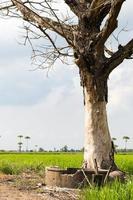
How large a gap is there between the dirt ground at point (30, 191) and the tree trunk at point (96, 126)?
3.87ft

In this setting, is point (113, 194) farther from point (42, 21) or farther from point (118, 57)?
point (42, 21)

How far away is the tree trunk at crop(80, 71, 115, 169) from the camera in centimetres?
1132

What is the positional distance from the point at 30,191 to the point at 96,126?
251 cm

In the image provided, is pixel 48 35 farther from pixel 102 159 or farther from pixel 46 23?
pixel 102 159

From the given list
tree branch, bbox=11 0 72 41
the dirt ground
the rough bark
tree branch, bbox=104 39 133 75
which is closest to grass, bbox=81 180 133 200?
the dirt ground

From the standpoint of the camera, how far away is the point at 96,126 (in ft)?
37.3

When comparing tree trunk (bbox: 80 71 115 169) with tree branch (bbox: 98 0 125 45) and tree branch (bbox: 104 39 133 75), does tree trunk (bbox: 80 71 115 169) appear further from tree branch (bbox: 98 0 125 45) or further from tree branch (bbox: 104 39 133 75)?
tree branch (bbox: 98 0 125 45)

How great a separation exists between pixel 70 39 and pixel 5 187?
11.5 feet

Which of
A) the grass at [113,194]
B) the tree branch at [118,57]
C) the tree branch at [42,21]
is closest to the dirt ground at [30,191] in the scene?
the grass at [113,194]

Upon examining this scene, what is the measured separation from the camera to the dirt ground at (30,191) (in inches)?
343

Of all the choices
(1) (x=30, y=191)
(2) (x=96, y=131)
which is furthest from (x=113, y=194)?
(2) (x=96, y=131)

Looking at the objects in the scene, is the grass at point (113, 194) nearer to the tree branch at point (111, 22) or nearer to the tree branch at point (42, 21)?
the tree branch at point (111, 22)

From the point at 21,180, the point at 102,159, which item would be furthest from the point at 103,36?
the point at 21,180

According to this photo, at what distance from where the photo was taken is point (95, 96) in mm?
11383
